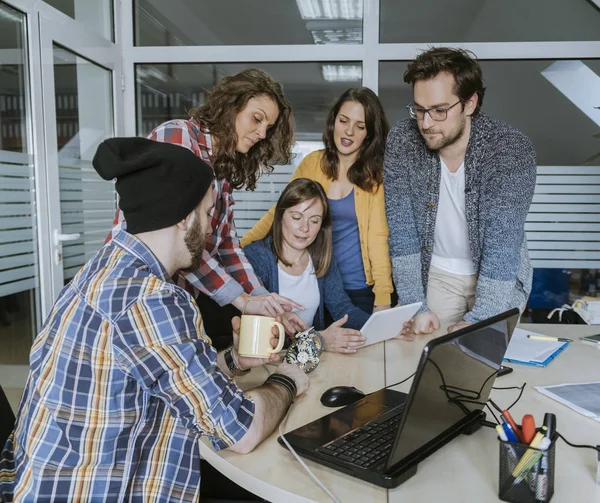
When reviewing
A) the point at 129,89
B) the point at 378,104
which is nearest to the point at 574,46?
the point at 378,104

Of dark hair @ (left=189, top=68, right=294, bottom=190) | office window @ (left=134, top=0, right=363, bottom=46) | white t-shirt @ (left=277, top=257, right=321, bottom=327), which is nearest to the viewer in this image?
dark hair @ (left=189, top=68, right=294, bottom=190)

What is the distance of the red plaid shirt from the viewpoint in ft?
6.18

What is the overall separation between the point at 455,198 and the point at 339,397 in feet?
3.70

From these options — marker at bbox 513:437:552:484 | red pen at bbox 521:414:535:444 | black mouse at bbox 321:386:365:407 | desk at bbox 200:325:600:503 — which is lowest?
desk at bbox 200:325:600:503

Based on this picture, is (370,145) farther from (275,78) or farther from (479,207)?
(275,78)

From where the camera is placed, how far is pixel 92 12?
3.45 metres

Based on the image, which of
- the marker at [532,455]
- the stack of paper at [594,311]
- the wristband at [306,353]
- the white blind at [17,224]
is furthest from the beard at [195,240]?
the white blind at [17,224]

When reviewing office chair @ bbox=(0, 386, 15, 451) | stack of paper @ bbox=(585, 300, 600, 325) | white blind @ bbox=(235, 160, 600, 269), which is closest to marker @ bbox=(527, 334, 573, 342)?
stack of paper @ bbox=(585, 300, 600, 325)

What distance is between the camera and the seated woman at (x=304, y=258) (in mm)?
2363

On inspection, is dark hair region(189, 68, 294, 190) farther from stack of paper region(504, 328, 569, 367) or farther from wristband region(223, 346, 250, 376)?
stack of paper region(504, 328, 569, 367)

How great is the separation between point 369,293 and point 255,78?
106 cm

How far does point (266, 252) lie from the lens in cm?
237

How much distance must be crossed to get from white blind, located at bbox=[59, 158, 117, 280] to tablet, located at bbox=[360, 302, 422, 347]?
72.7 inches

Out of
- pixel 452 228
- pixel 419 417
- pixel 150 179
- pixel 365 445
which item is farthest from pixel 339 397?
pixel 452 228
